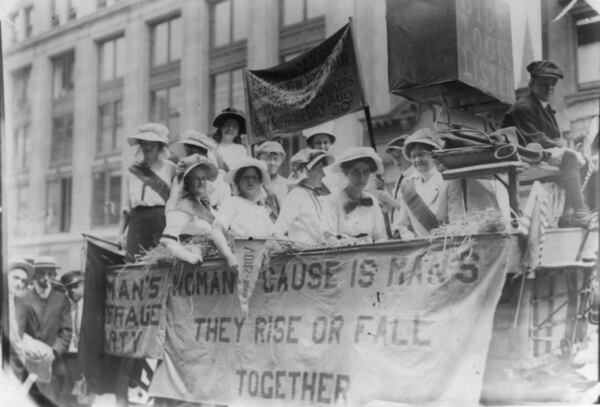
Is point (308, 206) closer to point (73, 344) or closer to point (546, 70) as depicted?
point (546, 70)

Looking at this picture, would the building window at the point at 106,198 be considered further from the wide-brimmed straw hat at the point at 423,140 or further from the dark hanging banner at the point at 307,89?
the wide-brimmed straw hat at the point at 423,140

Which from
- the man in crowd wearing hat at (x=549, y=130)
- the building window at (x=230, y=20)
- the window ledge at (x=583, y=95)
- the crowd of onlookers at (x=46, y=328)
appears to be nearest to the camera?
the man in crowd wearing hat at (x=549, y=130)

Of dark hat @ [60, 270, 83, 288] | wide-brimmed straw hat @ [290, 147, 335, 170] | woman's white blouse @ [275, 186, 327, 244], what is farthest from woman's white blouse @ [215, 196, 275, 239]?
dark hat @ [60, 270, 83, 288]

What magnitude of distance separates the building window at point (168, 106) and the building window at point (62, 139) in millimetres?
941

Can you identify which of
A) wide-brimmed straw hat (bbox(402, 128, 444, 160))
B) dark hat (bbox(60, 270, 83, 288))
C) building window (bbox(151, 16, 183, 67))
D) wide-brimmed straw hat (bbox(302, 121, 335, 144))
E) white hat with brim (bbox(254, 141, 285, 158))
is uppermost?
building window (bbox(151, 16, 183, 67))

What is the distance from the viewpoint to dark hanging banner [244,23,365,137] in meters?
4.96

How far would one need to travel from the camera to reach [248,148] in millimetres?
5684

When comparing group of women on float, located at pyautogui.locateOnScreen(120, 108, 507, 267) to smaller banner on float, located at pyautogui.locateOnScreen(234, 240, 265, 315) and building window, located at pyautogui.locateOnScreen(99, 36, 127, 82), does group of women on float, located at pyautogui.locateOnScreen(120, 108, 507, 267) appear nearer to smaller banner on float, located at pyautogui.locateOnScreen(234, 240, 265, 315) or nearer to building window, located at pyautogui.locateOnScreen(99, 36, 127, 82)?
smaller banner on float, located at pyautogui.locateOnScreen(234, 240, 265, 315)

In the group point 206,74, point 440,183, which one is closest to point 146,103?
point 206,74

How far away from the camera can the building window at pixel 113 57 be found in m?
6.20

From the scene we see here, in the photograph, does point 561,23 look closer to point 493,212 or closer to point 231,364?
point 493,212

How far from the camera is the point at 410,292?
13.8 ft

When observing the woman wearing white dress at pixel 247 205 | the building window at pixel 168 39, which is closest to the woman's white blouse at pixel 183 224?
the woman wearing white dress at pixel 247 205

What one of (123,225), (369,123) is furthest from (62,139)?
(369,123)
